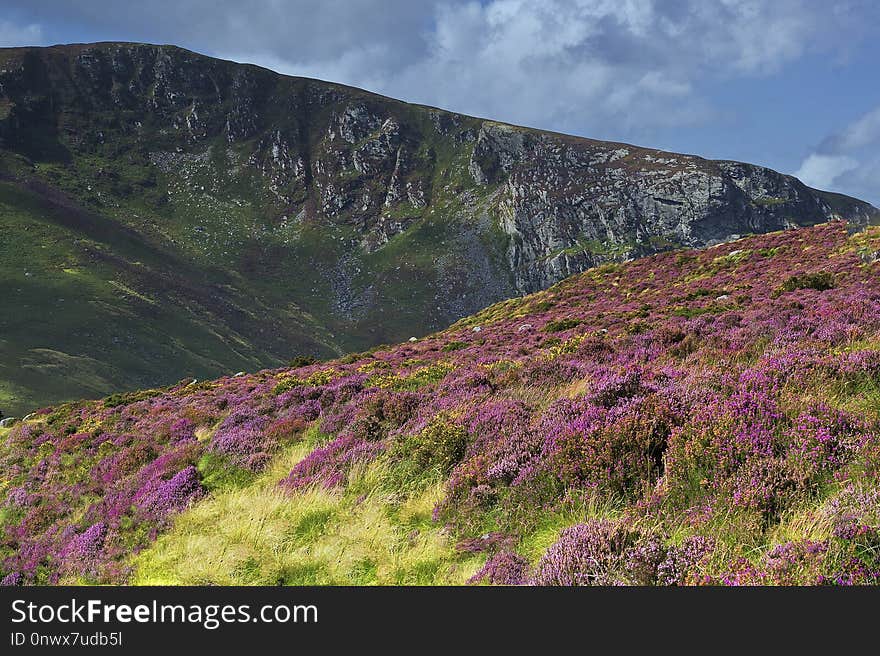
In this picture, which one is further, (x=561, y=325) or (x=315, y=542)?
(x=561, y=325)

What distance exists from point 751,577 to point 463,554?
9.45 feet

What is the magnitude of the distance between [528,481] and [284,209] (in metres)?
178

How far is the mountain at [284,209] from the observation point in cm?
10000

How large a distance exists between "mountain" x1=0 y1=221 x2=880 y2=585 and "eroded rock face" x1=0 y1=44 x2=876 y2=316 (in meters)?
128

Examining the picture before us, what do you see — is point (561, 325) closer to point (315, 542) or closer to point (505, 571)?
point (315, 542)

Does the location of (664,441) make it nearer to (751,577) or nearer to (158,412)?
(751,577)

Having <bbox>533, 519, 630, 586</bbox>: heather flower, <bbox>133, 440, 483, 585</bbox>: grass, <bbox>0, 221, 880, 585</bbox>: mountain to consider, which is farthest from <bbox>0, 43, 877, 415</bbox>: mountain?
<bbox>533, 519, 630, 586</bbox>: heather flower

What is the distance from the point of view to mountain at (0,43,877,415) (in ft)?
328

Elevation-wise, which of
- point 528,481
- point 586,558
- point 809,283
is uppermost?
point 809,283

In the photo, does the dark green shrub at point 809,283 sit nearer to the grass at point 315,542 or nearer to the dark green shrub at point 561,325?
the dark green shrub at point 561,325

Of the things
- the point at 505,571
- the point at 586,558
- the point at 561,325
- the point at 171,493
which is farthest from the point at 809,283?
the point at 171,493

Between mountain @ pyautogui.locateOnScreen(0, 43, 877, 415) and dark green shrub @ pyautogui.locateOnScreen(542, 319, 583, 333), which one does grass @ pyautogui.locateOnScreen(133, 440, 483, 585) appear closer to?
dark green shrub @ pyautogui.locateOnScreen(542, 319, 583, 333)

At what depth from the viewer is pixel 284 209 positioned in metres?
169

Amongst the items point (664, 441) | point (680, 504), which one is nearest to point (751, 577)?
point (680, 504)
